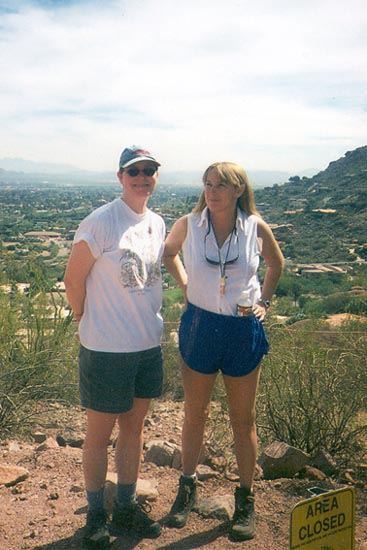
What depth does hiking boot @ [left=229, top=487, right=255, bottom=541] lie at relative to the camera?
11.5ft

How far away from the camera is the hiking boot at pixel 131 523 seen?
137 inches

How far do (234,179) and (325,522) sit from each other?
176cm

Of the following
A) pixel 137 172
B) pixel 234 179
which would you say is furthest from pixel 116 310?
pixel 234 179

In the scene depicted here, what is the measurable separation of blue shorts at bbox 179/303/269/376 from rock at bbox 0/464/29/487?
1.66 metres

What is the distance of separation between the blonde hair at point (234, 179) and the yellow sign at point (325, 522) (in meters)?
1.64

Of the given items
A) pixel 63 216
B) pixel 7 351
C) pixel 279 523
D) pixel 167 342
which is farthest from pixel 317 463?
pixel 63 216


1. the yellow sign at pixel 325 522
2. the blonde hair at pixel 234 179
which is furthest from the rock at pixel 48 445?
the yellow sign at pixel 325 522

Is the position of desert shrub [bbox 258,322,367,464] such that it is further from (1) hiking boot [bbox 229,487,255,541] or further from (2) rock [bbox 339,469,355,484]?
(1) hiking boot [bbox 229,487,255,541]

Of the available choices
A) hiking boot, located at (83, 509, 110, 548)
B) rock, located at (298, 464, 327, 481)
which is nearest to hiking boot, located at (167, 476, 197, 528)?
hiking boot, located at (83, 509, 110, 548)

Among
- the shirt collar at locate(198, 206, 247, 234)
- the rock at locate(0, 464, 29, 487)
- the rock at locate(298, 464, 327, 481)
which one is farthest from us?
the rock at locate(298, 464, 327, 481)

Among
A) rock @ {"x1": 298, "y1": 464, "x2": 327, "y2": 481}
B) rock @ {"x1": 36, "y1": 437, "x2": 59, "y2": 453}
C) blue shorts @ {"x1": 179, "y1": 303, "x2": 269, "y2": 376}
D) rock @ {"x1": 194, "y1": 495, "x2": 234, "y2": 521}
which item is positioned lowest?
rock @ {"x1": 36, "y1": 437, "x2": 59, "y2": 453}

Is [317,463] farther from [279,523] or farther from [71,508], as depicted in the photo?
[71,508]

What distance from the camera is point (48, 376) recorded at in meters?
6.55

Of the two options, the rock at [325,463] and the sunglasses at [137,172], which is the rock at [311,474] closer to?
the rock at [325,463]
